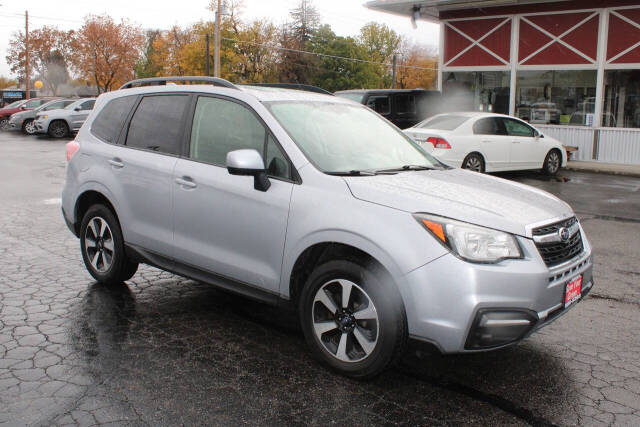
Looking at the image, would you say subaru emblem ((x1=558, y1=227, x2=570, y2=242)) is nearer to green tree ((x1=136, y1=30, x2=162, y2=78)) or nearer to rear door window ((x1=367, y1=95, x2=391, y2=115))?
rear door window ((x1=367, y1=95, x2=391, y2=115))

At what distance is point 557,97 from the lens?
1972 centimetres

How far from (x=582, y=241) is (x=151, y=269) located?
4085mm

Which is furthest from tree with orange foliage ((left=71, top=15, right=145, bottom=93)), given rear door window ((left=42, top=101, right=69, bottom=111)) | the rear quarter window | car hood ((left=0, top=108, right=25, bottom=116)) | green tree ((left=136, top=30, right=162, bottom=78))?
the rear quarter window

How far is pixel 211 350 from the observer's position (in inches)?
167

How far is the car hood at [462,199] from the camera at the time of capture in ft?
11.8

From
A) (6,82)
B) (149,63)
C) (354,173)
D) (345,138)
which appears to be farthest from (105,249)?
(6,82)

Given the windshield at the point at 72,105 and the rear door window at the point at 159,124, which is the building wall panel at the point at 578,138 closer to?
the rear door window at the point at 159,124

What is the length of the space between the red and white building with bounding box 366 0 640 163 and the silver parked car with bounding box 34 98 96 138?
1416 cm

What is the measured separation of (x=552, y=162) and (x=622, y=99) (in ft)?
14.5

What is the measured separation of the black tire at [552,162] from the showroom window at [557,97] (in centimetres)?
383

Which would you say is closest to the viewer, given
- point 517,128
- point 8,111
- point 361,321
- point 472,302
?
point 472,302

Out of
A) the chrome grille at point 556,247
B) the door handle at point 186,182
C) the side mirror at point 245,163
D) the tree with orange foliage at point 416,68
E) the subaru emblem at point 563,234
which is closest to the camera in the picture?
the chrome grille at point 556,247

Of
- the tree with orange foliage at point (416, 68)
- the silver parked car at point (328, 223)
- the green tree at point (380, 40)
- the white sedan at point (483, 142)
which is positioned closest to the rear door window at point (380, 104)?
the white sedan at point (483, 142)

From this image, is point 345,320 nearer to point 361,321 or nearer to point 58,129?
point 361,321
